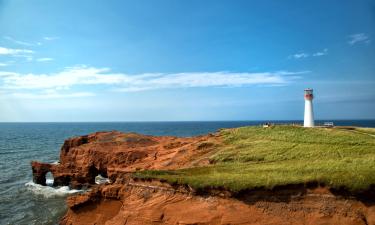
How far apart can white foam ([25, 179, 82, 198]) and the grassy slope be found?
2061 cm

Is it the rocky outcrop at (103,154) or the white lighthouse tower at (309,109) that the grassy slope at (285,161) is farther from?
the white lighthouse tower at (309,109)

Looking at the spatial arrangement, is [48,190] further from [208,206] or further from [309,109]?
[309,109]

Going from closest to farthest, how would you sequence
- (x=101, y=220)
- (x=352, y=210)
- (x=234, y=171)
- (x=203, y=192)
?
1. (x=352, y=210)
2. (x=203, y=192)
3. (x=101, y=220)
4. (x=234, y=171)

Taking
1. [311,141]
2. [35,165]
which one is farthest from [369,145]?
[35,165]

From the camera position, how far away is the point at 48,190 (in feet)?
143

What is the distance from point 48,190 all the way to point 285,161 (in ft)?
101

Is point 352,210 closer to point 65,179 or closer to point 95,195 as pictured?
point 95,195

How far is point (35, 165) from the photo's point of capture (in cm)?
4759

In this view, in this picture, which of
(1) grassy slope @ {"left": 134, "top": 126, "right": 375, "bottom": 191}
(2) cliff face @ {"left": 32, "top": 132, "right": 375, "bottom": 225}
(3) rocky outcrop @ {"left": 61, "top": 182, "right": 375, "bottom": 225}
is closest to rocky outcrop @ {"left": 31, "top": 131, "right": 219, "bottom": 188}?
(1) grassy slope @ {"left": 134, "top": 126, "right": 375, "bottom": 191}

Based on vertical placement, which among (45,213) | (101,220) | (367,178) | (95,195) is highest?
(367,178)

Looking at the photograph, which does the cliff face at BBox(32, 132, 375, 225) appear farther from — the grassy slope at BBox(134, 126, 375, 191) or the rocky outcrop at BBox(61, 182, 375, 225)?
the grassy slope at BBox(134, 126, 375, 191)

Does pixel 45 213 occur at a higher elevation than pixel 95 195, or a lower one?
lower

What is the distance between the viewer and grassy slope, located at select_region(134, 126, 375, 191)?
1911cm

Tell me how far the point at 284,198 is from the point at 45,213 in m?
24.5
